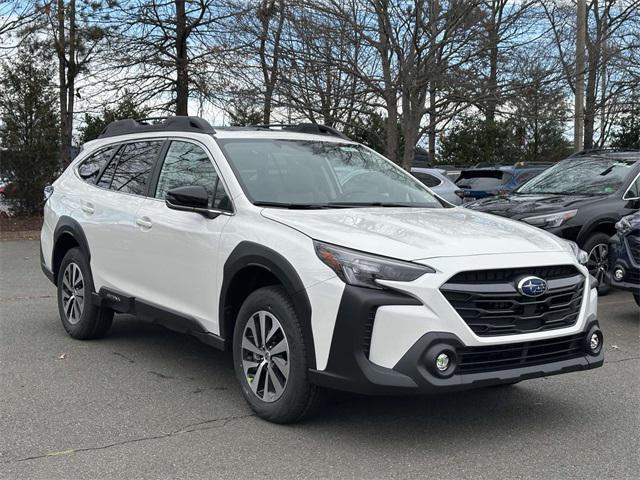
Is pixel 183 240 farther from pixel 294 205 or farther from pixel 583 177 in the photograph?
pixel 583 177

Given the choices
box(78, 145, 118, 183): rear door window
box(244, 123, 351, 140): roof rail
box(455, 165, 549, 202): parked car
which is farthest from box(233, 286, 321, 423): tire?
box(455, 165, 549, 202): parked car

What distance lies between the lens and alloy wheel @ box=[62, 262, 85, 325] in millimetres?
6527

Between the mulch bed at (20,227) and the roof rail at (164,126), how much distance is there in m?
9.54

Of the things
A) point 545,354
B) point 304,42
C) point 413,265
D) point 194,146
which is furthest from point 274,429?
point 304,42

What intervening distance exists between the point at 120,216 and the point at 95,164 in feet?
3.64

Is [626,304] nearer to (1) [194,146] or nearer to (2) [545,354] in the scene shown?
(2) [545,354]

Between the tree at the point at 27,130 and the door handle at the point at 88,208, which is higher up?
the tree at the point at 27,130

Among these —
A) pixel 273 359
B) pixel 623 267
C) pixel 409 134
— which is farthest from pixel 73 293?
pixel 409 134

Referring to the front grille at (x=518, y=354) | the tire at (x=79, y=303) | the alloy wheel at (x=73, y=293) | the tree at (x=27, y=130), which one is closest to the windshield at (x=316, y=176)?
the front grille at (x=518, y=354)

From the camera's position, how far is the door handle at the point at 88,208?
20.7ft

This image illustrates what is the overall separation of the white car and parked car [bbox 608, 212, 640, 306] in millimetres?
2796

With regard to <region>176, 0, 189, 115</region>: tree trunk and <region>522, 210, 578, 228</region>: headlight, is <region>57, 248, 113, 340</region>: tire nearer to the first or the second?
<region>522, 210, 578, 228</region>: headlight

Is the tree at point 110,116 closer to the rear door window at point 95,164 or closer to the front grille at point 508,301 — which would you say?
the rear door window at point 95,164

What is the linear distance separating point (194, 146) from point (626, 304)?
5.68 meters
